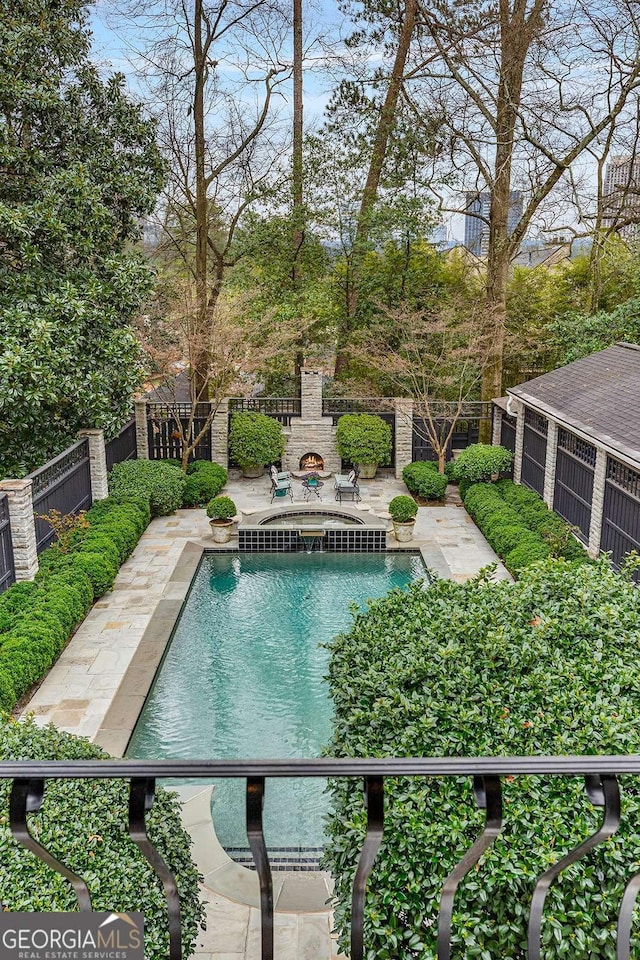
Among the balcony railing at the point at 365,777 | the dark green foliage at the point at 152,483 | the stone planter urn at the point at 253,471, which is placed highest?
the balcony railing at the point at 365,777

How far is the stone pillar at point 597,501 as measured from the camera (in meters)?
11.1

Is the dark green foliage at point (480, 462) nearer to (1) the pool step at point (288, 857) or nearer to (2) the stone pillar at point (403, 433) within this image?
(2) the stone pillar at point (403, 433)

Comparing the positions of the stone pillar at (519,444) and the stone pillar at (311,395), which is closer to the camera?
the stone pillar at (519,444)

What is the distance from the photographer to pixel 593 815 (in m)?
3.45

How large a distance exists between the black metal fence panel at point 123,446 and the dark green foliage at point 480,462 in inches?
285

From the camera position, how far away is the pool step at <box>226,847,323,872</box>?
6.05m

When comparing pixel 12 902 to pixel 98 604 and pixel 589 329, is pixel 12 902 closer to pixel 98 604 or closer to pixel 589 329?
pixel 98 604

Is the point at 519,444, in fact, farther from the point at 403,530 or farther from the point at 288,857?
the point at 288,857

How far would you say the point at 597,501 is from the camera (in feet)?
37.1

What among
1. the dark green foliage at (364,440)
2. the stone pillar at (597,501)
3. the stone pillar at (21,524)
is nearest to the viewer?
the stone pillar at (21,524)

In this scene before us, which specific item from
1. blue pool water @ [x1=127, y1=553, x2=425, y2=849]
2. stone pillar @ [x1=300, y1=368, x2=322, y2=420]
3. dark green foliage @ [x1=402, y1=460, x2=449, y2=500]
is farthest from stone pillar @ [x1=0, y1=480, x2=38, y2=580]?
stone pillar @ [x1=300, y1=368, x2=322, y2=420]

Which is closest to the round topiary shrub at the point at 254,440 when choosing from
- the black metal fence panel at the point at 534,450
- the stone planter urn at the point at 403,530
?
the stone planter urn at the point at 403,530

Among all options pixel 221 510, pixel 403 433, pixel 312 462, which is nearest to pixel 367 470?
pixel 403 433

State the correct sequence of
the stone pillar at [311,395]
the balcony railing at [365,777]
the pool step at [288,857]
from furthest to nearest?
the stone pillar at [311,395] → the pool step at [288,857] → the balcony railing at [365,777]
